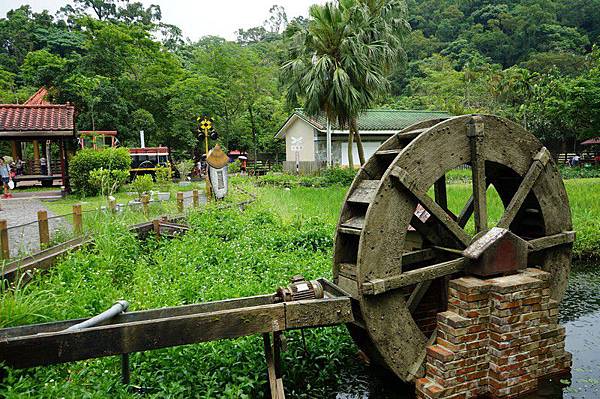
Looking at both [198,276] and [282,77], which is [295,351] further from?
[282,77]

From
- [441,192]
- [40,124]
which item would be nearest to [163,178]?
[40,124]

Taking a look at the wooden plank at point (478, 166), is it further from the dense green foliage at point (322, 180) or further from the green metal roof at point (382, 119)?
the green metal roof at point (382, 119)

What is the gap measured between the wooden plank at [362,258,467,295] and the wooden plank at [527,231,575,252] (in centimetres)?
113

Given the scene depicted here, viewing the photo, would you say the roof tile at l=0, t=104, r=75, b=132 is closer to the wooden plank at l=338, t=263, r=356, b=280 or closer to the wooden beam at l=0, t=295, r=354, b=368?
the wooden plank at l=338, t=263, r=356, b=280

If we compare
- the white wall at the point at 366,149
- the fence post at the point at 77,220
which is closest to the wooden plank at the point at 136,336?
the fence post at the point at 77,220

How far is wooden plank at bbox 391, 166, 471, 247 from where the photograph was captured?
4066mm

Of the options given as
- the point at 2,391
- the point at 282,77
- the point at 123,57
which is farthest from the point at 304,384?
the point at 123,57

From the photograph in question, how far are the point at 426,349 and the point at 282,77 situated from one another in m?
18.7

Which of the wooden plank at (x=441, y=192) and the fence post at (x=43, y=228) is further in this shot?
the fence post at (x=43, y=228)

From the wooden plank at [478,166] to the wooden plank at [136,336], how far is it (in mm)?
2330

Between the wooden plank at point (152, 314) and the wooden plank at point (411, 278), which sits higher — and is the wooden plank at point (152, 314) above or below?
below

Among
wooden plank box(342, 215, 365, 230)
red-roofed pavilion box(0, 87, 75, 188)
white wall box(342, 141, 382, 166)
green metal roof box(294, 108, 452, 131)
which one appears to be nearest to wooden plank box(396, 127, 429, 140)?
wooden plank box(342, 215, 365, 230)

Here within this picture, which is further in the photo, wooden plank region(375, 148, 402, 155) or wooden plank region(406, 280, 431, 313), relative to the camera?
wooden plank region(406, 280, 431, 313)

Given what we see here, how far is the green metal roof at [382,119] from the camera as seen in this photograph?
25.8 metres
